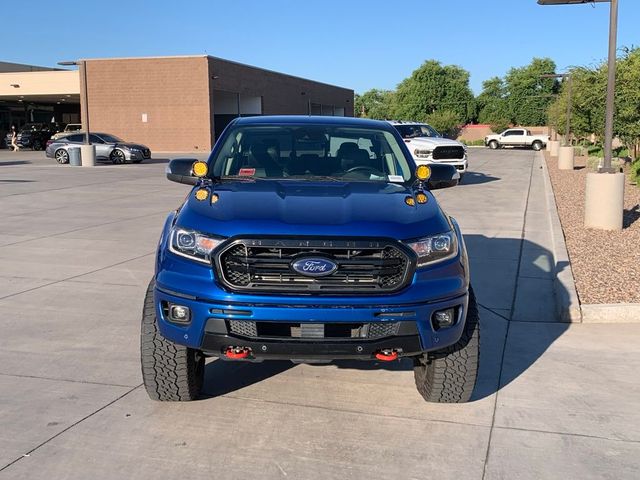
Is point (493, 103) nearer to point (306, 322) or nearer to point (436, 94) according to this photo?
point (436, 94)

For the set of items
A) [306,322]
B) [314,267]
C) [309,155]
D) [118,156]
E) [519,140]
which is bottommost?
[306,322]

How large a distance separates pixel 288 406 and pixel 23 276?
4.80m

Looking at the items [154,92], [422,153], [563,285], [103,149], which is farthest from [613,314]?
[154,92]

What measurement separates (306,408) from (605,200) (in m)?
8.13

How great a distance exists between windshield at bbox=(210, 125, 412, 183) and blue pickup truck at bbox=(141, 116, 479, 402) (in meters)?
0.73

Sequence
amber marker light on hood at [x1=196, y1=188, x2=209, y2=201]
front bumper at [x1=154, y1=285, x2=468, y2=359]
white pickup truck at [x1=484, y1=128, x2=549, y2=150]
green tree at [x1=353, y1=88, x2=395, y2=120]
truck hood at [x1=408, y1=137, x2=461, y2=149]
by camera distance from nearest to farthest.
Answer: front bumper at [x1=154, y1=285, x2=468, y2=359] → amber marker light on hood at [x1=196, y1=188, x2=209, y2=201] → truck hood at [x1=408, y1=137, x2=461, y2=149] → white pickup truck at [x1=484, y1=128, x2=549, y2=150] → green tree at [x1=353, y1=88, x2=395, y2=120]

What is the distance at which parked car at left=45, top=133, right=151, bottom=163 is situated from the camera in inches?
1239

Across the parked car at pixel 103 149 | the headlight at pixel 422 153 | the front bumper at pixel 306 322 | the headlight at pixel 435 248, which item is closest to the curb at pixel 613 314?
the headlight at pixel 435 248

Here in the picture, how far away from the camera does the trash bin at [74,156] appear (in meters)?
29.8

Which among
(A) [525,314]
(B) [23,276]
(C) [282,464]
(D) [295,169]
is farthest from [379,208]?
(B) [23,276]

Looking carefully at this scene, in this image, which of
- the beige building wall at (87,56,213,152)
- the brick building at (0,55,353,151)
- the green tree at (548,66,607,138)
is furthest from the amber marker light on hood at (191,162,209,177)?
the beige building wall at (87,56,213,152)

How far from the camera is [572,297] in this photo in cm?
670

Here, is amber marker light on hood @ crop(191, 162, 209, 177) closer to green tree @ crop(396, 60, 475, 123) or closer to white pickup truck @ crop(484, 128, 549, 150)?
white pickup truck @ crop(484, 128, 549, 150)

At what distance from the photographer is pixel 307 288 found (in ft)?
11.9
